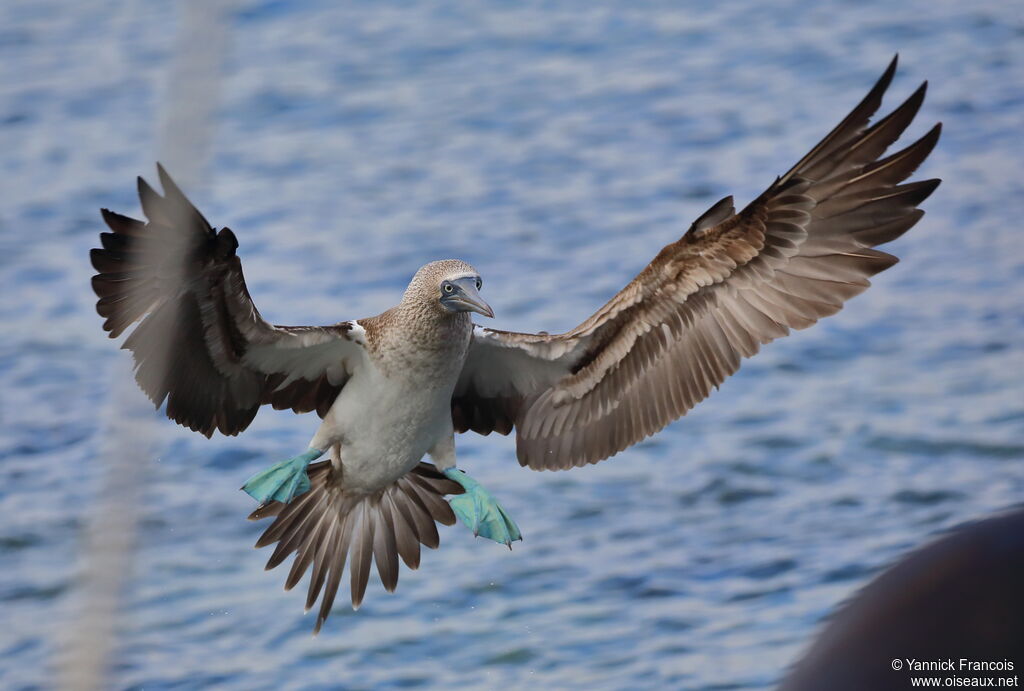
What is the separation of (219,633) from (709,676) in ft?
8.99

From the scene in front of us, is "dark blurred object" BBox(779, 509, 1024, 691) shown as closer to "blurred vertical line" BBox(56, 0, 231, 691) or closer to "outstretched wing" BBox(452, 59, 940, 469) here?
"blurred vertical line" BBox(56, 0, 231, 691)

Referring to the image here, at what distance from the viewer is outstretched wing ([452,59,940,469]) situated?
5.79 meters

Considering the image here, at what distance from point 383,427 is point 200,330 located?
2.71 feet

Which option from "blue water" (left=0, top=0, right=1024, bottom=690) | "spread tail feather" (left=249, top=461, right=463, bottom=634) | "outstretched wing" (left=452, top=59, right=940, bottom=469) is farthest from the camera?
"blue water" (left=0, top=0, right=1024, bottom=690)

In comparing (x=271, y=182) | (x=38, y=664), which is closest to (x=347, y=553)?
(x=38, y=664)

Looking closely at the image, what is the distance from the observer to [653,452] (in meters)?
10.4

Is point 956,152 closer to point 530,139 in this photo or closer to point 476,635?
point 530,139

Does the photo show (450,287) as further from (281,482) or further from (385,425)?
(281,482)

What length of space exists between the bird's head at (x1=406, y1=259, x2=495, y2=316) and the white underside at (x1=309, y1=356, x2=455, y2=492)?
1.18 ft

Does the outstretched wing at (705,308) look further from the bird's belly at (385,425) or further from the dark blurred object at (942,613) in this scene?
the dark blurred object at (942,613)

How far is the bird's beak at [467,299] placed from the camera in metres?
5.84

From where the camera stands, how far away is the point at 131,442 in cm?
236

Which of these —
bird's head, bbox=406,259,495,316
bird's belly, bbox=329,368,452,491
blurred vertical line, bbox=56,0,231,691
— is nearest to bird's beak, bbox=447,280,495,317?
bird's head, bbox=406,259,495,316

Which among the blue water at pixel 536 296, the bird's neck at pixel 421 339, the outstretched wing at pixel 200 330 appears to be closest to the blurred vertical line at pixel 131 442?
the outstretched wing at pixel 200 330
